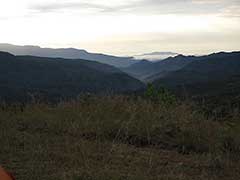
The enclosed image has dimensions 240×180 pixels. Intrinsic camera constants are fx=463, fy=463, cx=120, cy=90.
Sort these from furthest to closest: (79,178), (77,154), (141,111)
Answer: (141,111), (77,154), (79,178)

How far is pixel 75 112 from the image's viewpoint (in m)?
7.20

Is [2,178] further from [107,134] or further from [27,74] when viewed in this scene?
[27,74]

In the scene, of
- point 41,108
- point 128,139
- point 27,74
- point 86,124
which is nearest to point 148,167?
point 128,139

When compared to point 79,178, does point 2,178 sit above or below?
above

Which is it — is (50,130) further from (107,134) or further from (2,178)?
(2,178)

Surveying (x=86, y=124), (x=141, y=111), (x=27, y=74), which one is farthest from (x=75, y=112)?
(x=27, y=74)

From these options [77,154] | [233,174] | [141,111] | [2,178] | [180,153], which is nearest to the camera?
[2,178]

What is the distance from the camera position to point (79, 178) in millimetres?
4469

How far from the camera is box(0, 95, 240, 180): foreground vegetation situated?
4.87 m

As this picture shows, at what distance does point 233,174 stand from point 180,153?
1003 millimetres

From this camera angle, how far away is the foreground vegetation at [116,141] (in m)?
4.87

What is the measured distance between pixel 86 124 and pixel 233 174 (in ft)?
8.02

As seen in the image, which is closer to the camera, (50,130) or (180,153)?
(180,153)

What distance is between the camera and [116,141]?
6.18 metres
